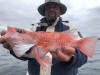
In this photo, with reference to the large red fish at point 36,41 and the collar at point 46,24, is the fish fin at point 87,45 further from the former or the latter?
the collar at point 46,24

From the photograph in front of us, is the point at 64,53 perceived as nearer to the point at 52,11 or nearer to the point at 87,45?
the point at 87,45

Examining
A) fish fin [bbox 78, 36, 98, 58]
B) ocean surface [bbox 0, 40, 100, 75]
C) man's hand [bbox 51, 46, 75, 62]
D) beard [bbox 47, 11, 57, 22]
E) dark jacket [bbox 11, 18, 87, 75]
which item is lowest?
ocean surface [bbox 0, 40, 100, 75]

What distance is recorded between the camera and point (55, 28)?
15.1 feet

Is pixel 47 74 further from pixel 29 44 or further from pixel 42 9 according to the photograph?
pixel 42 9

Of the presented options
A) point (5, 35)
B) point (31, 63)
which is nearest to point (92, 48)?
point (5, 35)

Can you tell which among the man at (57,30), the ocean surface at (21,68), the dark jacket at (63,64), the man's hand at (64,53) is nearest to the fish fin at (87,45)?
the man's hand at (64,53)

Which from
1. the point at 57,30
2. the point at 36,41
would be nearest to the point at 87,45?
the point at 36,41

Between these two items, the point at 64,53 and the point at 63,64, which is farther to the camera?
the point at 63,64

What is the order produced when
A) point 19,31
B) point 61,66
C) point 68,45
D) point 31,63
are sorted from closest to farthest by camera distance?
1. point 19,31
2. point 68,45
3. point 61,66
4. point 31,63

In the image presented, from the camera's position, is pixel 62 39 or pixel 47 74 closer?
pixel 62 39

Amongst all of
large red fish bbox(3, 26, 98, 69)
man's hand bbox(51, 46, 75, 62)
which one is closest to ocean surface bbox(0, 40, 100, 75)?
man's hand bbox(51, 46, 75, 62)

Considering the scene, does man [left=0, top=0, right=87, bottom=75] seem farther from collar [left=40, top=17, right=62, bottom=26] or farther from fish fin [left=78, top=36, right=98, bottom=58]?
fish fin [left=78, top=36, right=98, bottom=58]

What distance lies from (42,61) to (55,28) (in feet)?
5.97

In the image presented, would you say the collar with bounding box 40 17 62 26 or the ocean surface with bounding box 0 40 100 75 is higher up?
the collar with bounding box 40 17 62 26
